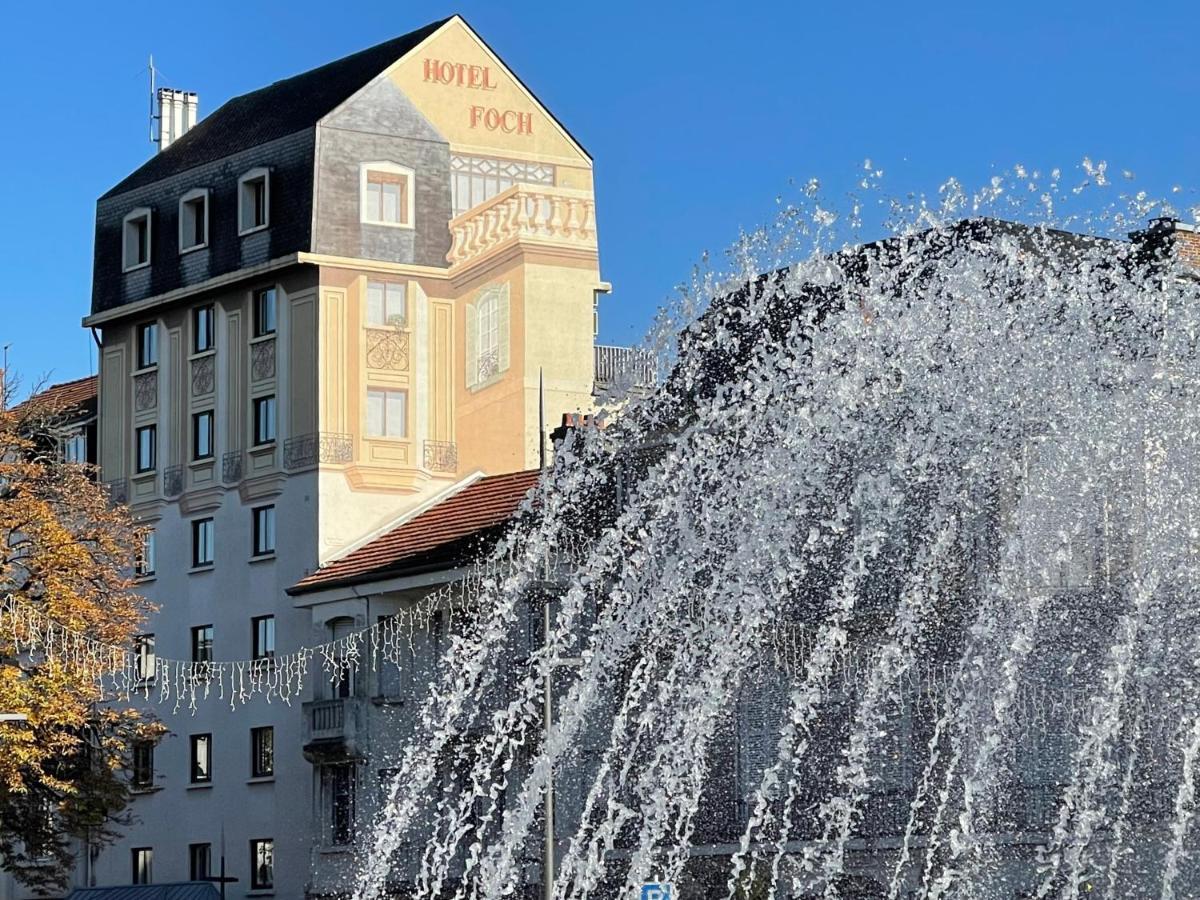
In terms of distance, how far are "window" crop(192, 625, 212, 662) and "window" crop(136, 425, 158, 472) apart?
17.0 ft

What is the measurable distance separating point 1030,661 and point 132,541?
25323 millimetres

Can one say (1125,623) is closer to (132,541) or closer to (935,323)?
(935,323)

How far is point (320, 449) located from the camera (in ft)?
202

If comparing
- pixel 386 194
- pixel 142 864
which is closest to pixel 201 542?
pixel 142 864

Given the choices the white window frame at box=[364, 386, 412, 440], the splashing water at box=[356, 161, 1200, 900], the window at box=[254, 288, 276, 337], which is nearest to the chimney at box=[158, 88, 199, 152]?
the window at box=[254, 288, 276, 337]

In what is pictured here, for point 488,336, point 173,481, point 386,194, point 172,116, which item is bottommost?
point 173,481

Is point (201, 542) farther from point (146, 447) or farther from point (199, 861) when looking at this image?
point (199, 861)

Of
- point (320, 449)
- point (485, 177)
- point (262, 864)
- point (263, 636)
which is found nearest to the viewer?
Result: point (262, 864)

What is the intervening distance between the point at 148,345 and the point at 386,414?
9.02 metres

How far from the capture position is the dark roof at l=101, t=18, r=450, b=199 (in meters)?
65.9

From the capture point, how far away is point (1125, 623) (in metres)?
32.1

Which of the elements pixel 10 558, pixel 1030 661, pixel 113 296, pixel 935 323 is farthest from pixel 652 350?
pixel 113 296

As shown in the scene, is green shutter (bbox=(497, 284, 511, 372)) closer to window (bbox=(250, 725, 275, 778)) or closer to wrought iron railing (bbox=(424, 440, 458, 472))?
wrought iron railing (bbox=(424, 440, 458, 472))

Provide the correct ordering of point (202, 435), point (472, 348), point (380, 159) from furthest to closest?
point (202, 435) < point (380, 159) < point (472, 348)
